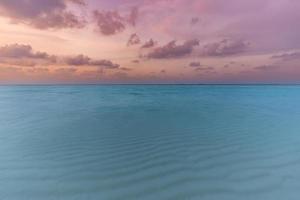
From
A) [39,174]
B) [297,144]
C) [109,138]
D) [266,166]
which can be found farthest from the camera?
[109,138]

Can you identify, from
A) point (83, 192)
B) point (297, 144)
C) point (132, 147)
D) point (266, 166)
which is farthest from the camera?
point (297, 144)

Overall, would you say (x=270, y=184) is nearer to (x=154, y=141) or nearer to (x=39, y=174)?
(x=154, y=141)

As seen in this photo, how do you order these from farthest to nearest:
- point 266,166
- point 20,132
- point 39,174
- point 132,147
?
point 20,132
point 132,147
point 266,166
point 39,174

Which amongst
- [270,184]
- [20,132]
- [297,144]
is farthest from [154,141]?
[20,132]

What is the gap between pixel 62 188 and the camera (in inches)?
135

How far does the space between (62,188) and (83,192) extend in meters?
0.34

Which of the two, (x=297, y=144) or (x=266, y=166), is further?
(x=297, y=144)

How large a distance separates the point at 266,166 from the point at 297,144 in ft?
7.14

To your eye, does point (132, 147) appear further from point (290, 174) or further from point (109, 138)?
point (290, 174)

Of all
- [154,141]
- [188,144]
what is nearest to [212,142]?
[188,144]

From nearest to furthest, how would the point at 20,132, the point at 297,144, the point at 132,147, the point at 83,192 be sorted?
the point at 83,192 → the point at 132,147 → the point at 297,144 → the point at 20,132

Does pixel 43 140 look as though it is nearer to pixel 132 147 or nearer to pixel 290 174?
pixel 132 147

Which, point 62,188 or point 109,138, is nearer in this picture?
point 62,188

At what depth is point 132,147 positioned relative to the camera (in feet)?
17.8
